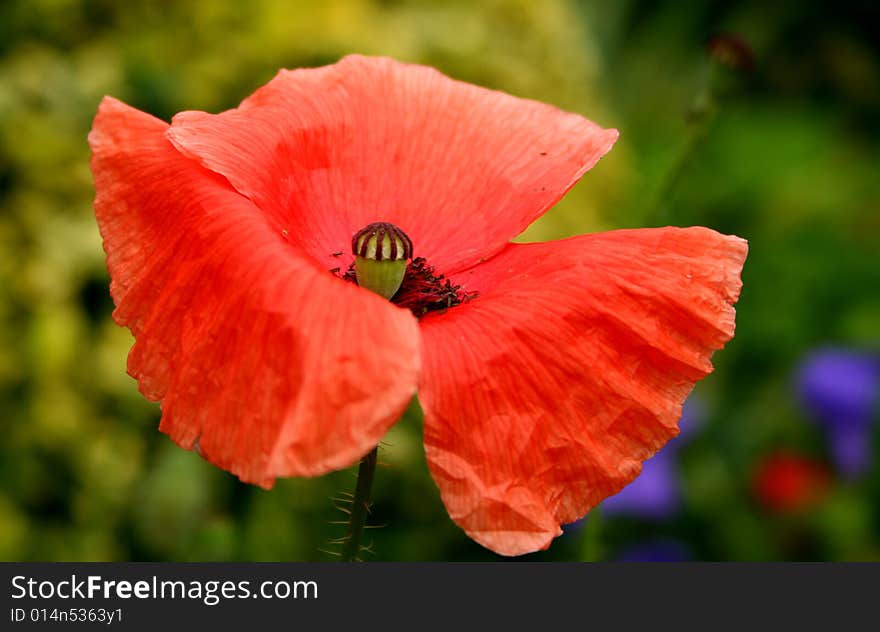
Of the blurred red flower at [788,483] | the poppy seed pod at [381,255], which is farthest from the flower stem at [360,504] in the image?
the blurred red flower at [788,483]

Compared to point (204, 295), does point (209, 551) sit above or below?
below

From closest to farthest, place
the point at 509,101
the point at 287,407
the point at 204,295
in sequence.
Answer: the point at 287,407 < the point at 204,295 < the point at 509,101

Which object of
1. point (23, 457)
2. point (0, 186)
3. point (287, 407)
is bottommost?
point (23, 457)

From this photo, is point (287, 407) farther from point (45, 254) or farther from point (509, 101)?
point (45, 254)

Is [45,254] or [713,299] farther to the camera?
[45,254]

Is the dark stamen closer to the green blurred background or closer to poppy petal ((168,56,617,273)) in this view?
poppy petal ((168,56,617,273))

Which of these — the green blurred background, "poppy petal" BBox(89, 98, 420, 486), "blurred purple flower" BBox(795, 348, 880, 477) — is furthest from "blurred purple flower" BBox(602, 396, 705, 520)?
"poppy petal" BBox(89, 98, 420, 486)

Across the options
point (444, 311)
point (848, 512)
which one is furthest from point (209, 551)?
point (848, 512)
